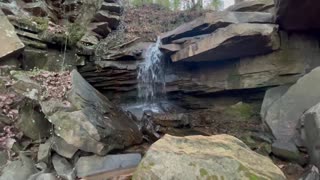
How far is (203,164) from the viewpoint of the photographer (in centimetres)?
324

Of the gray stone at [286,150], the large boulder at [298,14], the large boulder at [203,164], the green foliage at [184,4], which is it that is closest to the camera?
the large boulder at [203,164]

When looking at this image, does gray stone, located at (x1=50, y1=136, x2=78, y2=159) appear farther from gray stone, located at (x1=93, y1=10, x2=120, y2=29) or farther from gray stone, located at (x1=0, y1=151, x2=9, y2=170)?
gray stone, located at (x1=93, y1=10, x2=120, y2=29)

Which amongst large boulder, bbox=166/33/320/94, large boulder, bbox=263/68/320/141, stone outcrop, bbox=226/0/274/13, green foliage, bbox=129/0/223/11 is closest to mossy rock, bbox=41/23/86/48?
large boulder, bbox=166/33/320/94

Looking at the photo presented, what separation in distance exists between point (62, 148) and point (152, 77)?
3.99 m

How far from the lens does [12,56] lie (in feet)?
20.8

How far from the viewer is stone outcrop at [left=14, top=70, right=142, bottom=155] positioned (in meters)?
4.71

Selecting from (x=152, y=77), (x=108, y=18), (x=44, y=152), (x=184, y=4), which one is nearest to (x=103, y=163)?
(x=44, y=152)

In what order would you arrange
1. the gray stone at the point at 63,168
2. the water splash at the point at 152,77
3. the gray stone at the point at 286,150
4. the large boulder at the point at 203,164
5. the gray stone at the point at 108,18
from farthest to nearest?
1. the gray stone at the point at 108,18
2. the water splash at the point at 152,77
3. the gray stone at the point at 286,150
4. the gray stone at the point at 63,168
5. the large boulder at the point at 203,164

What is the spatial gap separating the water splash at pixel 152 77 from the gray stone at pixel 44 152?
3.54 meters

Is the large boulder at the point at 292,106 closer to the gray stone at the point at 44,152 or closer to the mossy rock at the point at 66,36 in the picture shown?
the gray stone at the point at 44,152

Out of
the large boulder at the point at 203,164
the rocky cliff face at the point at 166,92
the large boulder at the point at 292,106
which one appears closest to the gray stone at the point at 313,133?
the rocky cliff face at the point at 166,92

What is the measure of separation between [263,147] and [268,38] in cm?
247

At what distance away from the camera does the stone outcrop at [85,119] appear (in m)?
4.71

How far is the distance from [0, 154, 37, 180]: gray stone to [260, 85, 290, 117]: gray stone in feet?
14.9
